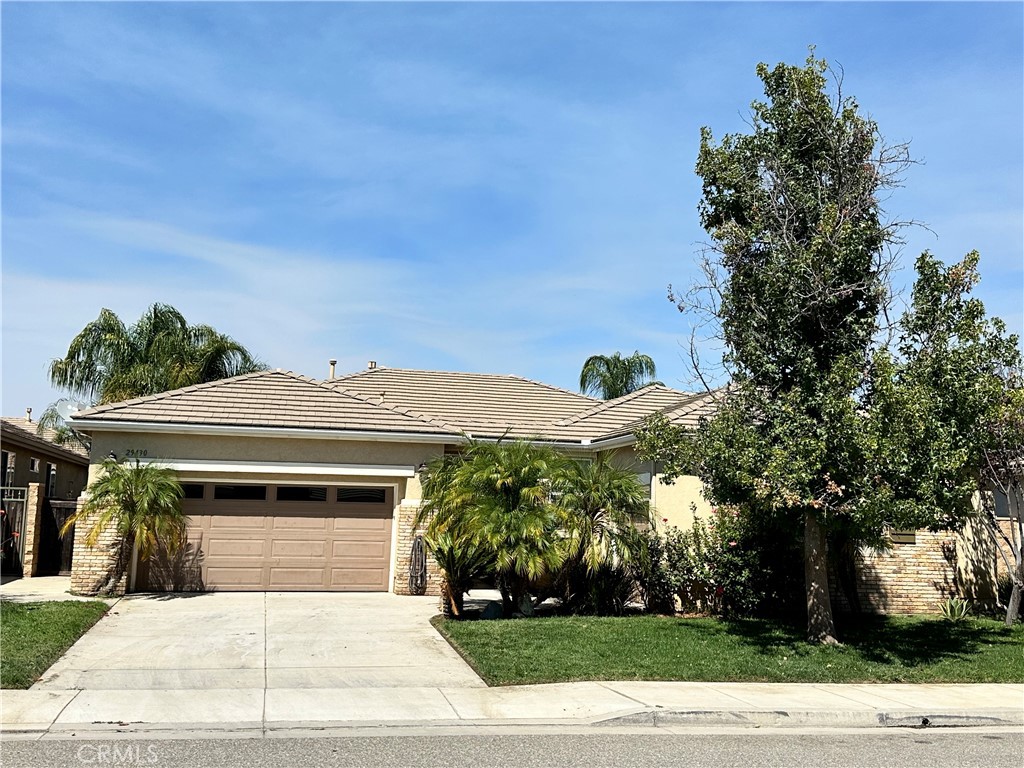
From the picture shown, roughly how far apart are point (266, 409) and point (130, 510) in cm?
337

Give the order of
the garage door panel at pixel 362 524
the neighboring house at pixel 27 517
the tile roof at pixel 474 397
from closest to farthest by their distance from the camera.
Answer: the garage door panel at pixel 362 524, the neighboring house at pixel 27 517, the tile roof at pixel 474 397

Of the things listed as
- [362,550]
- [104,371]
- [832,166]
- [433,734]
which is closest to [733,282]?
[832,166]

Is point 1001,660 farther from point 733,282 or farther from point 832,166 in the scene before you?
point 832,166

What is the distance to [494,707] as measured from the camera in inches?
371

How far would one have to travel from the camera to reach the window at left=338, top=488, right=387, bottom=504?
18.9 m

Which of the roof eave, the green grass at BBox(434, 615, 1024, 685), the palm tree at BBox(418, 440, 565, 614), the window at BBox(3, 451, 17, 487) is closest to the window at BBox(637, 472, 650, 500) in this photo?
the palm tree at BBox(418, 440, 565, 614)

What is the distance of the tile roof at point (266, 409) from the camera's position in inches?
706

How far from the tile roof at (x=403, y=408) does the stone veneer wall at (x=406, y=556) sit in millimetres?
1644

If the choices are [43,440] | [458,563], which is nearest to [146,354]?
[43,440]

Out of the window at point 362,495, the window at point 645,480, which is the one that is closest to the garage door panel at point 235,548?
the window at point 362,495

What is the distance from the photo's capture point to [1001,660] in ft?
41.7

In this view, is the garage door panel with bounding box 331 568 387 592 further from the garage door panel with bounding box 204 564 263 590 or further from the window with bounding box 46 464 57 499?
the window with bounding box 46 464 57 499

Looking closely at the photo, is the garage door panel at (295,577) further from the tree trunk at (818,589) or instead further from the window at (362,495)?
the tree trunk at (818,589)

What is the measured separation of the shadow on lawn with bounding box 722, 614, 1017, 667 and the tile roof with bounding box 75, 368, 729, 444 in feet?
11.8
